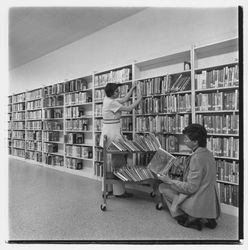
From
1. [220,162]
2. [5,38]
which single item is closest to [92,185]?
[220,162]

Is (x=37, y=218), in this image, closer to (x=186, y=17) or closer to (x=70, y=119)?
(x=70, y=119)

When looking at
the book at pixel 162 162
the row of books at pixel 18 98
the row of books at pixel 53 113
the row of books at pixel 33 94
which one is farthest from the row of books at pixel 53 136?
the book at pixel 162 162

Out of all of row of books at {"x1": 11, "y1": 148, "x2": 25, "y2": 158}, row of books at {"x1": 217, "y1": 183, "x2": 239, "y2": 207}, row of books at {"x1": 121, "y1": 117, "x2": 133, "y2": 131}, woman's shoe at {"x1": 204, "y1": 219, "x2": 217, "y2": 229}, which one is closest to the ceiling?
row of books at {"x1": 121, "y1": 117, "x2": 133, "y2": 131}

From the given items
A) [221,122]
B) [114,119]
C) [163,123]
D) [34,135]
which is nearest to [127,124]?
[114,119]

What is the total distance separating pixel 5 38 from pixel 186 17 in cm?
226

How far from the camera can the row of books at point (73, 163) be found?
4.70 metres

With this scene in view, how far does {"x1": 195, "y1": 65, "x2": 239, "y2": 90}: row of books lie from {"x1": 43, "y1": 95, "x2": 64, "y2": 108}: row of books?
10.9 ft

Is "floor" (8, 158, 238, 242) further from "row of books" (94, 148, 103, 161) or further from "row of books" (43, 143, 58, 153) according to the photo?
"row of books" (43, 143, 58, 153)

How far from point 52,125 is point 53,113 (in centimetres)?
29

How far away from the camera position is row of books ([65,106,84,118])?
467 centimetres

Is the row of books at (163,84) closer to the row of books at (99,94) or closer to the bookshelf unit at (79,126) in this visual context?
the row of books at (99,94)

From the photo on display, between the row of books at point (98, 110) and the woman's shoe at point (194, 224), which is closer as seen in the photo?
the woman's shoe at point (194, 224)

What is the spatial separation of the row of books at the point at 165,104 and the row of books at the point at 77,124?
1.46 meters

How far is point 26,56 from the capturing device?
5.89 m
